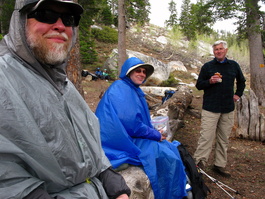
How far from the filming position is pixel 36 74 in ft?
4.05

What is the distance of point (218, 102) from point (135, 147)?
216 cm

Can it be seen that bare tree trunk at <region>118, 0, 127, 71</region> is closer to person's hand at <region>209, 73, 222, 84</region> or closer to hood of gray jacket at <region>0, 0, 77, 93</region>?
person's hand at <region>209, 73, 222, 84</region>

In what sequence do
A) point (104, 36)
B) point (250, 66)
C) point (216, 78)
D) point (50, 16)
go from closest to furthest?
1. point (50, 16)
2. point (216, 78)
3. point (250, 66)
4. point (104, 36)

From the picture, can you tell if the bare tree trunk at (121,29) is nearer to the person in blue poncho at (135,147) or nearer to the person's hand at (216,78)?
the person's hand at (216,78)

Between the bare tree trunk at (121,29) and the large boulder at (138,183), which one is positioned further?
the bare tree trunk at (121,29)

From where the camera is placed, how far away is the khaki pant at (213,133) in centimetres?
425

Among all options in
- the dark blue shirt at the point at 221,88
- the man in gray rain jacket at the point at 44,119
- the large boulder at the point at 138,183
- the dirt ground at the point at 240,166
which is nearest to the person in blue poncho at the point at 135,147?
the large boulder at the point at 138,183

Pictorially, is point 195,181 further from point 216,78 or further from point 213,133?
point 216,78

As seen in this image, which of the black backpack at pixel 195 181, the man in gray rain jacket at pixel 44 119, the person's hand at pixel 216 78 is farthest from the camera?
the person's hand at pixel 216 78

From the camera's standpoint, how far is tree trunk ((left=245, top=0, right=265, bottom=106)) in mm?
8320

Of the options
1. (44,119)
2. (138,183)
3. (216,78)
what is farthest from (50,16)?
(216,78)

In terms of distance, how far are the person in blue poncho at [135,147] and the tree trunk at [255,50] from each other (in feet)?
24.2

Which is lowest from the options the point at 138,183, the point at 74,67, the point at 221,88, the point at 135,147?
the point at 138,183

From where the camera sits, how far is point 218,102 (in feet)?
13.7
